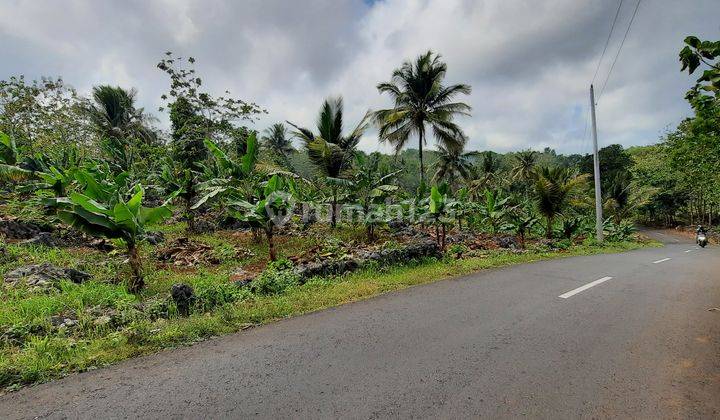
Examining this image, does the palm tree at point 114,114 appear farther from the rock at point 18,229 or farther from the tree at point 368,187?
the tree at point 368,187

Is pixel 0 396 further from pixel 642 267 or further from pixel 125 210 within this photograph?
pixel 642 267

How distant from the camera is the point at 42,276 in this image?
20.9ft

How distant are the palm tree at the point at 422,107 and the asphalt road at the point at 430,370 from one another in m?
13.6

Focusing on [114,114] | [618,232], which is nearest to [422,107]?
[618,232]

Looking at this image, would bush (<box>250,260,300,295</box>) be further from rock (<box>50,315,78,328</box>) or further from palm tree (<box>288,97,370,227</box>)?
palm tree (<box>288,97,370,227</box>)

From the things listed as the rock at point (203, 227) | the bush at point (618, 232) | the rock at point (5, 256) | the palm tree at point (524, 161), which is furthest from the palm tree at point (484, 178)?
the rock at point (5, 256)

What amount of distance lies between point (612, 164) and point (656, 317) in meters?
57.2

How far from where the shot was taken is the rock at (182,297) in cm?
504

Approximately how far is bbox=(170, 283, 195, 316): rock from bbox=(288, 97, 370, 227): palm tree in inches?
342

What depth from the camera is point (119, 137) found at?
88.7 feet

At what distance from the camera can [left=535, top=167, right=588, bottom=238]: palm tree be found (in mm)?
16406

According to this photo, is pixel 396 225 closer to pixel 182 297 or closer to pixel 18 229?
pixel 182 297

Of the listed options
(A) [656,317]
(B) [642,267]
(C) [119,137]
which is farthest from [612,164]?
(C) [119,137]

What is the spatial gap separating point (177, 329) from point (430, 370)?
9.87 feet
